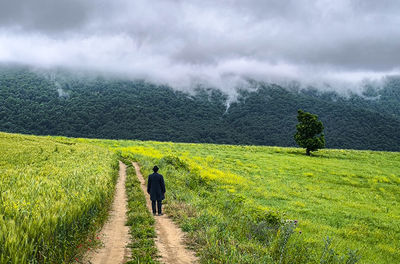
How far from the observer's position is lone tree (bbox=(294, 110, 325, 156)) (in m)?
52.6

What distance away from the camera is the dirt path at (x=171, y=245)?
23.8 feet

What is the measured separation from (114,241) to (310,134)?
52525 millimetres

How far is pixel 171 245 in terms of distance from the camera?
27.1 feet

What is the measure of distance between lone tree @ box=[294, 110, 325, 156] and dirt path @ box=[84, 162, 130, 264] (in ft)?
155

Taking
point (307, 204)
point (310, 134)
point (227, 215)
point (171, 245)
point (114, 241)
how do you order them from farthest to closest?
point (310, 134) < point (307, 204) < point (227, 215) < point (114, 241) < point (171, 245)

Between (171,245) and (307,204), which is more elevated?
(171,245)

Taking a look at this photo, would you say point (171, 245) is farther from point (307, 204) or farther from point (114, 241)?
point (307, 204)

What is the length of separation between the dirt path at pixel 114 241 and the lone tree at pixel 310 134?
47.3m

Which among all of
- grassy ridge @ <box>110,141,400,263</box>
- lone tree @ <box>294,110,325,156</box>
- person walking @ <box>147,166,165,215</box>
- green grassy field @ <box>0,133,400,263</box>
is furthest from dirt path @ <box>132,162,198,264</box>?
lone tree @ <box>294,110,325,156</box>

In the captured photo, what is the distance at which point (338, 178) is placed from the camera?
1153 inches

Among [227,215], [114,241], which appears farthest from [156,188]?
[114,241]

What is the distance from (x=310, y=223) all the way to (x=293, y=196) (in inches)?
269

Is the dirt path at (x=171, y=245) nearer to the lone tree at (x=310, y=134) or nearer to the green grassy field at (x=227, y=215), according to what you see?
the green grassy field at (x=227, y=215)

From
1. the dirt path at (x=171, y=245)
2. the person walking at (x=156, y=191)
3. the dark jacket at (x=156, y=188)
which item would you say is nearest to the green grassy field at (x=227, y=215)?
the dirt path at (x=171, y=245)
